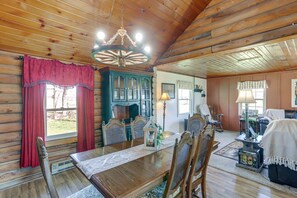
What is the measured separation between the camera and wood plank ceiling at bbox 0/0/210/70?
7.56 ft

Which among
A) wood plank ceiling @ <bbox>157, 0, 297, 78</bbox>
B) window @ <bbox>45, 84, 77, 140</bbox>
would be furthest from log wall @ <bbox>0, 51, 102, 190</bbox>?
wood plank ceiling @ <bbox>157, 0, 297, 78</bbox>

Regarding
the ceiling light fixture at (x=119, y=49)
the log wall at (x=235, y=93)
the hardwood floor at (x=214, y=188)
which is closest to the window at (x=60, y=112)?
the hardwood floor at (x=214, y=188)

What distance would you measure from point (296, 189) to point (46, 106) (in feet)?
15.1

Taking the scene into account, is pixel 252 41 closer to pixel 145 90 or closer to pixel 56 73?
pixel 145 90

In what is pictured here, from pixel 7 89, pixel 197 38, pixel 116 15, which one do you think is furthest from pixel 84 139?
pixel 197 38

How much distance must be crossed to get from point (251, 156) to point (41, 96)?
4188mm

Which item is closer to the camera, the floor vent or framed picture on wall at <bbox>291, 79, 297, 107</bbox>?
the floor vent

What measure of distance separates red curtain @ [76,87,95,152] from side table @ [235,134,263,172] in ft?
10.5

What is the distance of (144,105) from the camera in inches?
164

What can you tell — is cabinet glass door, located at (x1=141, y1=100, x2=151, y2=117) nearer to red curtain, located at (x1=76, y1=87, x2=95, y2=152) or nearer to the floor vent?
red curtain, located at (x1=76, y1=87, x2=95, y2=152)

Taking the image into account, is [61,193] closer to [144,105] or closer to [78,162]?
[78,162]

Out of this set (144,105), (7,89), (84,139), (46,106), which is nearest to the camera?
(7,89)

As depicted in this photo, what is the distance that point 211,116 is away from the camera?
698 cm

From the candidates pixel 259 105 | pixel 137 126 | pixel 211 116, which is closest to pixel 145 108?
pixel 137 126
